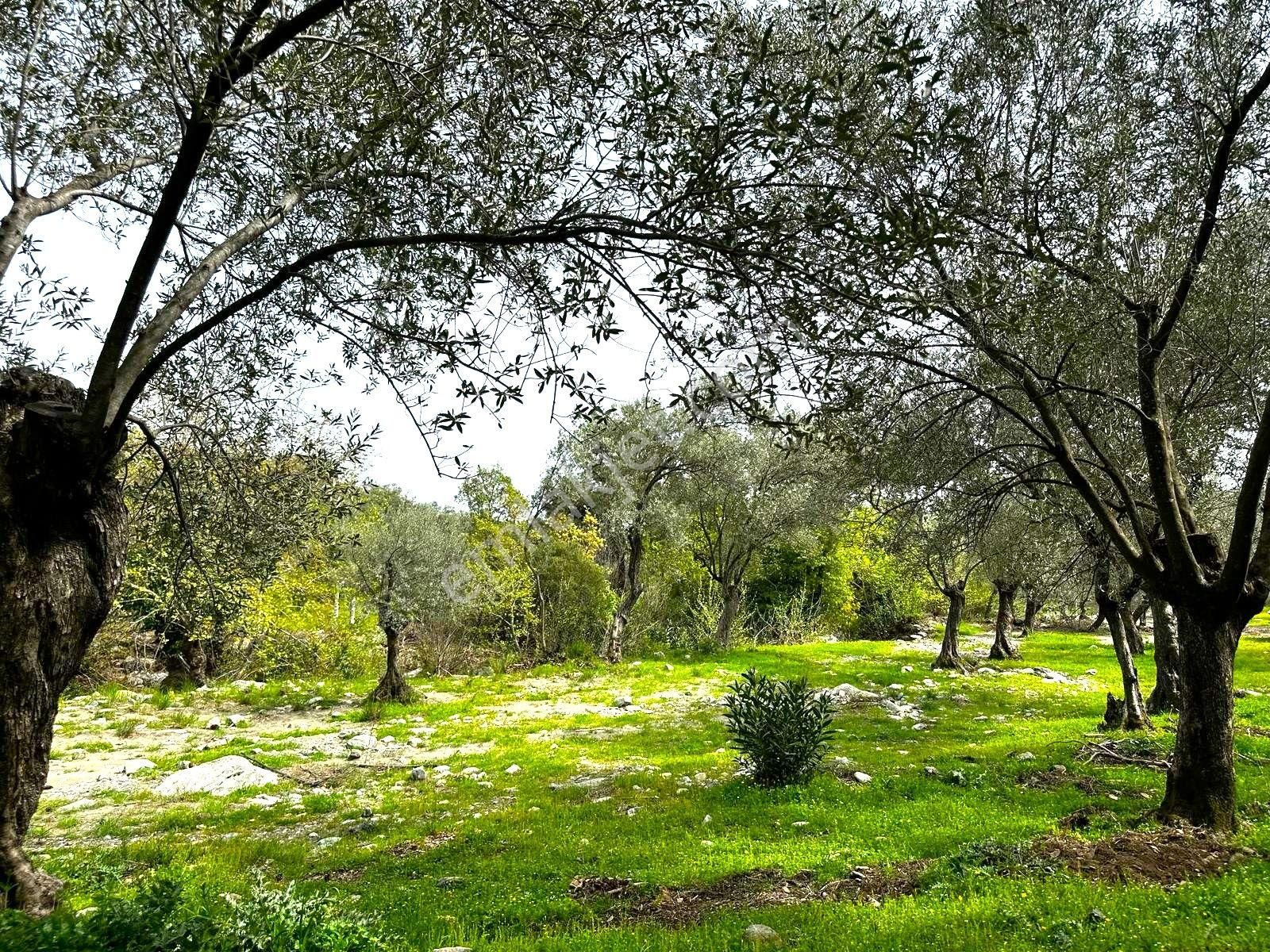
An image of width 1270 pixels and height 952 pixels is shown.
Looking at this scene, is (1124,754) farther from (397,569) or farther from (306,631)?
(306,631)

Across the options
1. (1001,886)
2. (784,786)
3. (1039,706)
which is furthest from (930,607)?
(1001,886)

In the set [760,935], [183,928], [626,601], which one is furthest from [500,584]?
[183,928]

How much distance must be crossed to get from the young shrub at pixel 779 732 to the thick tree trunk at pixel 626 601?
18.8 meters

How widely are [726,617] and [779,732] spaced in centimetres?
2357

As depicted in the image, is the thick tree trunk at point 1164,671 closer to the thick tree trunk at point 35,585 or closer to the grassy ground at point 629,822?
the grassy ground at point 629,822

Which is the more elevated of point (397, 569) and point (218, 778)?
point (397, 569)

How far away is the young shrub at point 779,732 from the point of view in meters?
11.0

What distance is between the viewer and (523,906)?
690 centimetres

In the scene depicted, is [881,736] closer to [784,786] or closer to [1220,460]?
[784,786]

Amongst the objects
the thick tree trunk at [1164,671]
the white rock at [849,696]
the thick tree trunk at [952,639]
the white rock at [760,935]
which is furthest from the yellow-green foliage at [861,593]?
the white rock at [760,935]

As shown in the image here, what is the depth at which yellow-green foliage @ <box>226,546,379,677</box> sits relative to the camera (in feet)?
82.5

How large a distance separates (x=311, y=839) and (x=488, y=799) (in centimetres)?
278

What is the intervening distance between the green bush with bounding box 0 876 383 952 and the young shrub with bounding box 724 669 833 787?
7297 mm

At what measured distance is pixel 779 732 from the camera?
11.1 m
